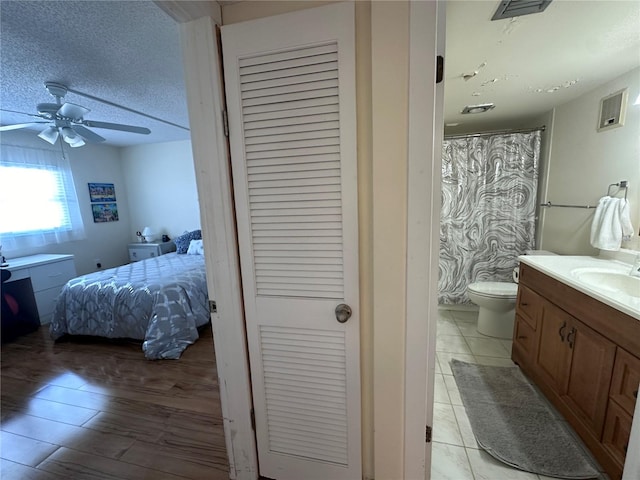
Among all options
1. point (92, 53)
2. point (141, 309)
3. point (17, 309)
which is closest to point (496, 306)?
point (141, 309)

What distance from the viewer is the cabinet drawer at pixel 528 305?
5.83ft

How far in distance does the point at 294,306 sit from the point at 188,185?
4052 mm

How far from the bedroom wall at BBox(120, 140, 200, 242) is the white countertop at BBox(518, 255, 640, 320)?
14.5 feet

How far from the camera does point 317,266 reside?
105cm

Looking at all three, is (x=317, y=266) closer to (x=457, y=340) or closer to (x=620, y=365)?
Answer: (x=620, y=365)

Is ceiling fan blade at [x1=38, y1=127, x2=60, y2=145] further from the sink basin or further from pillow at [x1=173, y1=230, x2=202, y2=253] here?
the sink basin

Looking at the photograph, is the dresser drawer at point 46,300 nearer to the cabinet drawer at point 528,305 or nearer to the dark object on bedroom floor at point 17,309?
the dark object on bedroom floor at point 17,309

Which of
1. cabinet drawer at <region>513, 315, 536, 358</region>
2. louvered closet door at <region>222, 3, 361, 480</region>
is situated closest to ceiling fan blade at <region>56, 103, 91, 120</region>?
louvered closet door at <region>222, 3, 361, 480</region>

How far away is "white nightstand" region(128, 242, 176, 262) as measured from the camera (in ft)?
14.4

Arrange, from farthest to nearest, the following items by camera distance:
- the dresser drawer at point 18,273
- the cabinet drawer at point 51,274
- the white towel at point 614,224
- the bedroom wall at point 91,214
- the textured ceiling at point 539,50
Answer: the bedroom wall at point 91,214 → the cabinet drawer at point 51,274 → the dresser drawer at point 18,273 → the white towel at point 614,224 → the textured ceiling at point 539,50

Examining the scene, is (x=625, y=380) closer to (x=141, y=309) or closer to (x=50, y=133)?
(x=141, y=309)

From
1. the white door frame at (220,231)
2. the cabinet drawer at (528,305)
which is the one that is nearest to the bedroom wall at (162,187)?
the white door frame at (220,231)

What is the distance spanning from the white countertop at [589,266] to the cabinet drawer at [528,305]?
20cm

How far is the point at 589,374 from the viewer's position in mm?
1317
